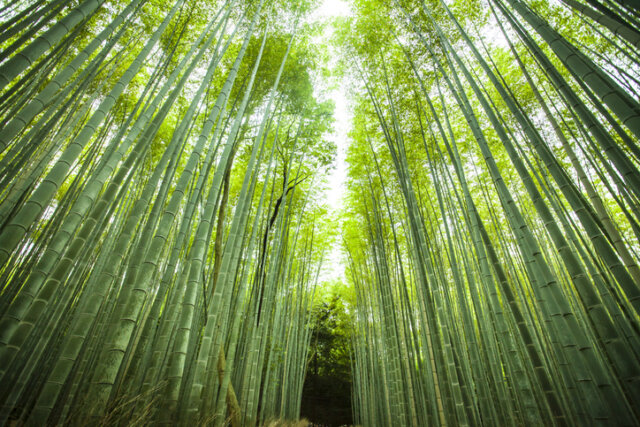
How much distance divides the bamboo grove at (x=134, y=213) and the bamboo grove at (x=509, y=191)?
150 cm

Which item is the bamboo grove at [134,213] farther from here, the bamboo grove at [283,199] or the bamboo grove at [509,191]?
the bamboo grove at [509,191]

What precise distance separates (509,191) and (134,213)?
11.3ft

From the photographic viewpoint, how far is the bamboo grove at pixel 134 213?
1.20 m

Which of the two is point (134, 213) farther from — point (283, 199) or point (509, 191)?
point (509, 191)

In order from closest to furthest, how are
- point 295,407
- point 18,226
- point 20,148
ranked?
point 18,226, point 20,148, point 295,407

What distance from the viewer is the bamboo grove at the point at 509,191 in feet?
4.17

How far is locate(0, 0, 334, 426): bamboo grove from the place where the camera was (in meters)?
1.20

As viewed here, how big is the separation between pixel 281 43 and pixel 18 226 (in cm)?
417

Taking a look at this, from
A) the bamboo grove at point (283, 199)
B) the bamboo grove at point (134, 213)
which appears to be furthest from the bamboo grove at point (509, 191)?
the bamboo grove at point (134, 213)

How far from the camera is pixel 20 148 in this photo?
2234mm

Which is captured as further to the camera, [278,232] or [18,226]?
[278,232]

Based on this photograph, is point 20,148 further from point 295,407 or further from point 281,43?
point 295,407

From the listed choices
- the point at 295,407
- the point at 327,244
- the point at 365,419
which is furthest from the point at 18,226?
the point at 365,419

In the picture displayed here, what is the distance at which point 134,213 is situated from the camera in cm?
144
